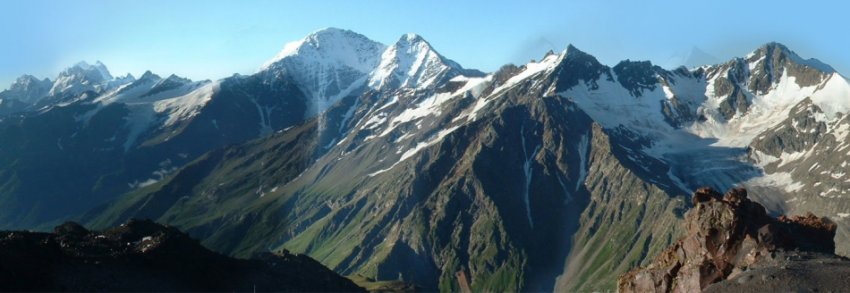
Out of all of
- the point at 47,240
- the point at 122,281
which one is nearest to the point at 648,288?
the point at 122,281

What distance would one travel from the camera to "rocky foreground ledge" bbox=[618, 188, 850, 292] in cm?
5225

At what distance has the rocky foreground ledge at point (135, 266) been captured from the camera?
81.9 meters

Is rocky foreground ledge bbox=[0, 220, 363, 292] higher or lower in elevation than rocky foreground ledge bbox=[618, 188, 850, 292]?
lower

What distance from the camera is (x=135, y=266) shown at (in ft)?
303

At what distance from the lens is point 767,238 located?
195ft

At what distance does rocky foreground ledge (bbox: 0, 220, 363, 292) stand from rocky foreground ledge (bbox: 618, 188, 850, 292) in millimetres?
49762

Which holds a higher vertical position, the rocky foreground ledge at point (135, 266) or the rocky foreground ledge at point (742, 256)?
the rocky foreground ledge at point (742, 256)

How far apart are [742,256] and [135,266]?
61.7 meters

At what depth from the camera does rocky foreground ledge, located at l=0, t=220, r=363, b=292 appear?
269 feet

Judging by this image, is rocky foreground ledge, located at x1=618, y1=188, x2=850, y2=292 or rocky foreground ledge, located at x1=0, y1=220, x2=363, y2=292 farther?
rocky foreground ledge, located at x1=0, y1=220, x2=363, y2=292

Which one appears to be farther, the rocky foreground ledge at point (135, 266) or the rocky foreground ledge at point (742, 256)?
the rocky foreground ledge at point (135, 266)

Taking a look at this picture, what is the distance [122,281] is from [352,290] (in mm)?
44121

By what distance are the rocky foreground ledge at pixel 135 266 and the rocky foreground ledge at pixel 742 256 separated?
49.8 m

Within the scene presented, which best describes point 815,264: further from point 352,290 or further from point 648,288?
point 352,290
